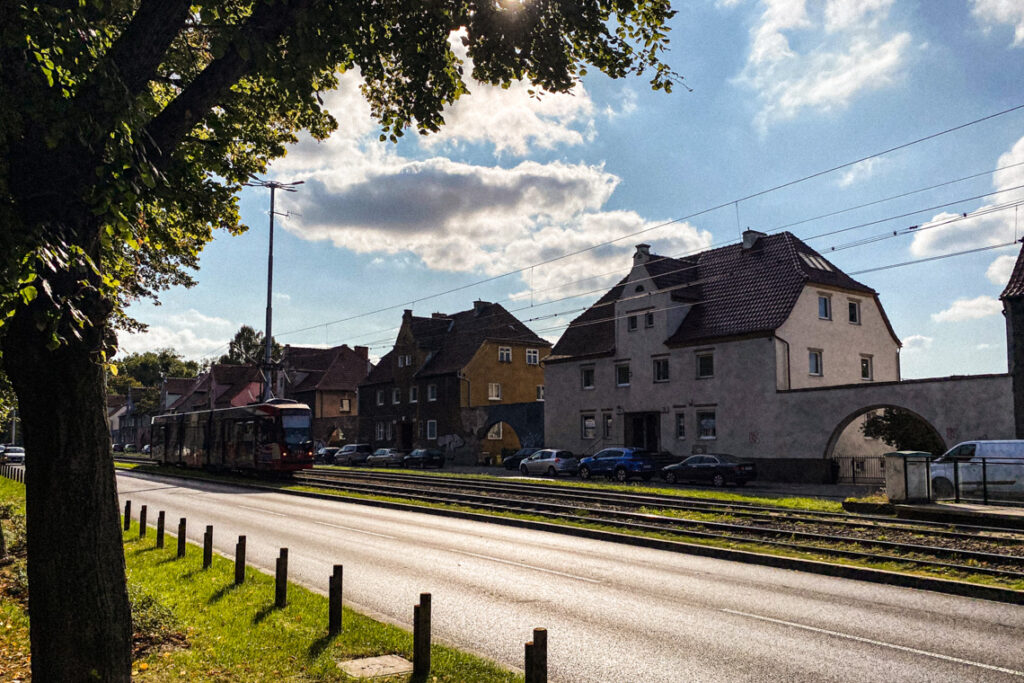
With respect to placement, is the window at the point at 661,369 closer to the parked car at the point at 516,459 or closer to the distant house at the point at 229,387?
the parked car at the point at 516,459

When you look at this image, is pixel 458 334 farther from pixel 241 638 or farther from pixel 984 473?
→ pixel 241 638

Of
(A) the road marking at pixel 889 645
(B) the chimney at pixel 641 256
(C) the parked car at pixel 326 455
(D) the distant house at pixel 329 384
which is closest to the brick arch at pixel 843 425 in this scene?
(B) the chimney at pixel 641 256

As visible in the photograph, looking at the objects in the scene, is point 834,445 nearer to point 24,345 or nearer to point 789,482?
point 789,482

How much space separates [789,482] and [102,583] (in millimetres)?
33480

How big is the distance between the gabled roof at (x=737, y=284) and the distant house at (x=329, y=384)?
3420cm

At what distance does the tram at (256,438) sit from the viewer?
35.2m

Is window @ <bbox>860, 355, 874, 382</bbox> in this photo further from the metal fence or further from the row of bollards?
the row of bollards

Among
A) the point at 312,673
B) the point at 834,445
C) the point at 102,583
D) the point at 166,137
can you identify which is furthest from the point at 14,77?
the point at 834,445

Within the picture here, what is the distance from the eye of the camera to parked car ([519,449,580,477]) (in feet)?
136

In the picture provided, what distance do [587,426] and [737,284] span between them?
1223cm

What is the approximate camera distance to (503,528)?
19234 millimetres

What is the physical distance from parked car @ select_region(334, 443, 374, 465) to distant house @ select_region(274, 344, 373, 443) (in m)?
10.5

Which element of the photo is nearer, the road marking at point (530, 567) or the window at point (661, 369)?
the road marking at point (530, 567)

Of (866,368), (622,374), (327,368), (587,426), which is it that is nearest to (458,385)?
(587,426)
